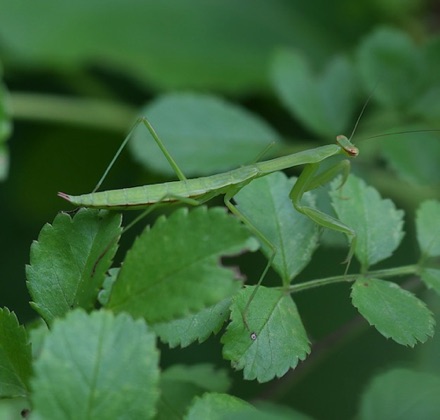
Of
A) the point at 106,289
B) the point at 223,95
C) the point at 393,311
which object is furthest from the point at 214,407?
the point at 223,95

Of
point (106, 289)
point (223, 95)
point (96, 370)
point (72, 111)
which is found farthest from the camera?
point (223, 95)

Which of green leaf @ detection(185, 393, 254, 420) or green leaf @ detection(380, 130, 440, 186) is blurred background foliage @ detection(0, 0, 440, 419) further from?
green leaf @ detection(185, 393, 254, 420)

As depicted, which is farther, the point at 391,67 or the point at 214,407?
the point at 391,67

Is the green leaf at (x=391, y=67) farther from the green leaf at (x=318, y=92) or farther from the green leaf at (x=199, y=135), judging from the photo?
the green leaf at (x=199, y=135)

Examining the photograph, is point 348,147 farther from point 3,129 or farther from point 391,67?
point 3,129

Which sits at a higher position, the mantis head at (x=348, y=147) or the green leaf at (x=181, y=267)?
the green leaf at (x=181, y=267)

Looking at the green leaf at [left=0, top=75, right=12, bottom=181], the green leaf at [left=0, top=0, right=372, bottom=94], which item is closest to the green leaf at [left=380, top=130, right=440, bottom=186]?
the green leaf at [left=0, top=75, right=12, bottom=181]

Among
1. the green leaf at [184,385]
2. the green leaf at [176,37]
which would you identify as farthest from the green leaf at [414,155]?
the green leaf at [176,37]
